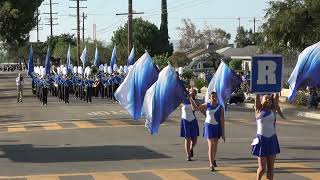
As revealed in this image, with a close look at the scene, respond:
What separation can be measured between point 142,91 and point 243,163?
4.49m

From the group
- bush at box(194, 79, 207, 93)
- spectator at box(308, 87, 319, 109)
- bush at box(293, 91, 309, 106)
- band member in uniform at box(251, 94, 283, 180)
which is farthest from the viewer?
bush at box(194, 79, 207, 93)

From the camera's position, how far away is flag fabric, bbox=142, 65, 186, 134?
15.7 meters

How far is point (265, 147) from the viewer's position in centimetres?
1103

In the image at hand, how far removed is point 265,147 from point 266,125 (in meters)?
0.38

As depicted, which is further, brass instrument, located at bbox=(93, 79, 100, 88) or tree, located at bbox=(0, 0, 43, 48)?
tree, located at bbox=(0, 0, 43, 48)

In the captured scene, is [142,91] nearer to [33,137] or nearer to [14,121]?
[33,137]

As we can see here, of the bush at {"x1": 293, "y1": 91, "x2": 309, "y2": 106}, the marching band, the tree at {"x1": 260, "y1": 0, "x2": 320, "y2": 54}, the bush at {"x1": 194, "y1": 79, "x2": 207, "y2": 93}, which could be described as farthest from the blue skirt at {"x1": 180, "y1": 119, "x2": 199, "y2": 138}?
the bush at {"x1": 194, "y1": 79, "x2": 207, "y2": 93}

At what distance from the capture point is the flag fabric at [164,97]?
51.4 feet

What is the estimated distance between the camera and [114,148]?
17.5m

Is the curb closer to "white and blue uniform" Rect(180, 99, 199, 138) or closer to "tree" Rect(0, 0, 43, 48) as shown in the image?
"white and blue uniform" Rect(180, 99, 199, 138)

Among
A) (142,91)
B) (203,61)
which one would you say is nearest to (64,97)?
(142,91)

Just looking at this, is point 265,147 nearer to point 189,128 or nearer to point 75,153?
point 189,128

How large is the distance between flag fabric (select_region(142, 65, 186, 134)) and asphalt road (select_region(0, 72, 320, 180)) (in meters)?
0.93

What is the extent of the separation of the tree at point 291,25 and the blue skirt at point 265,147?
30.5 m
